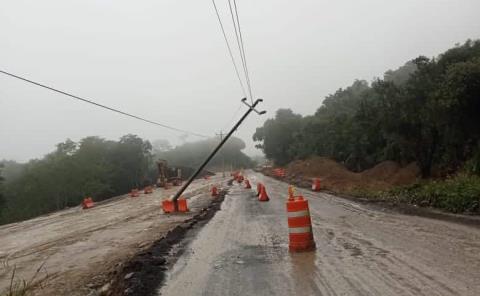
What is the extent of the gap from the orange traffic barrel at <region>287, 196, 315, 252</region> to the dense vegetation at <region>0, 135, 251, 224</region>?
5716cm

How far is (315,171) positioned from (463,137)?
28139 millimetres

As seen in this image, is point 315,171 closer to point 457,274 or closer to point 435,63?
point 435,63

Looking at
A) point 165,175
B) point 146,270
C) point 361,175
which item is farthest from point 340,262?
point 165,175

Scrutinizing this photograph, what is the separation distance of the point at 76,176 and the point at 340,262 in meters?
82.3

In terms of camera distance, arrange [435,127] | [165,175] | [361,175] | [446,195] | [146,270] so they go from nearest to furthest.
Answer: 1. [146,270]
2. [446,195]
3. [435,127]
4. [361,175]
5. [165,175]

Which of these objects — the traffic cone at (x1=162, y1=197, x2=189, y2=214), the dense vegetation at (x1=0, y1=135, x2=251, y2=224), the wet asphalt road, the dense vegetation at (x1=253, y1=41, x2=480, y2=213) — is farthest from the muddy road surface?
the dense vegetation at (x1=0, y1=135, x2=251, y2=224)

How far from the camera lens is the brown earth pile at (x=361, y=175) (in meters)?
30.9

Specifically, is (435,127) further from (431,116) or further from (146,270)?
(146,270)

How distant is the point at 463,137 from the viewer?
2569 centimetres

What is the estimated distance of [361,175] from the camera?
42.1 meters

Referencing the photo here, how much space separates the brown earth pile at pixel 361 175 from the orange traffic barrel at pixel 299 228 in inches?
674

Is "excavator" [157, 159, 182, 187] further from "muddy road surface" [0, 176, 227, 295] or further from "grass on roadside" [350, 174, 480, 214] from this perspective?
"muddy road surface" [0, 176, 227, 295]

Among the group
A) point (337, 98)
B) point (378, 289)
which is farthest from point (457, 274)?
point (337, 98)

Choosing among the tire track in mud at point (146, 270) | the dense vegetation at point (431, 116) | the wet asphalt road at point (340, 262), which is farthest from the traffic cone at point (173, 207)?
the dense vegetation at point (431, 116)
